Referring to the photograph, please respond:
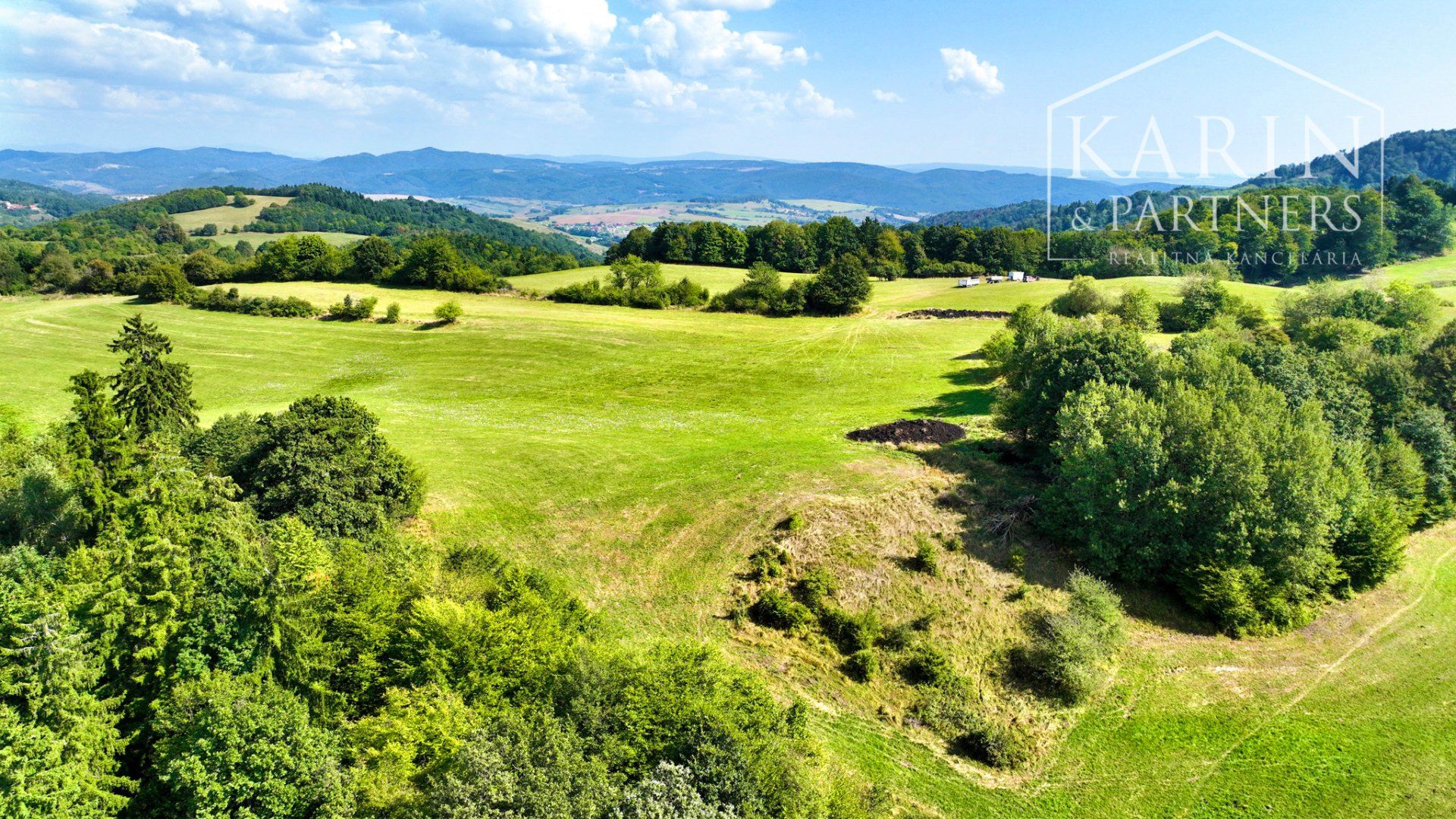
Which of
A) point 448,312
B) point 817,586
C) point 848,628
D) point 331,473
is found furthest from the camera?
point 448,312

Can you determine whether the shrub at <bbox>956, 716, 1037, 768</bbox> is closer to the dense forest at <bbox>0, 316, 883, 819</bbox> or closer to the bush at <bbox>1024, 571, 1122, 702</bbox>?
the bush at <bbox>1024, 571, 1122, 702</bbox>

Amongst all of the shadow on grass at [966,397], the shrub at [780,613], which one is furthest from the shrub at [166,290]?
the shrub at [780,613]

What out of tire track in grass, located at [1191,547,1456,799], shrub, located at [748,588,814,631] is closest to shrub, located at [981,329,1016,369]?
tire track in grass, located at [1191,547,1456,799]

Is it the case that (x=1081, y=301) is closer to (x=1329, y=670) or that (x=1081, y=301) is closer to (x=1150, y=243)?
(x=1329, y=670)

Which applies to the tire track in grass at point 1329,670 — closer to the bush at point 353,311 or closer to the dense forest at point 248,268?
the bush at point 353,311

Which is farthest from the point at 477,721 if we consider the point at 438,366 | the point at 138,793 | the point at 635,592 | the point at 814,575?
the point at 438,366

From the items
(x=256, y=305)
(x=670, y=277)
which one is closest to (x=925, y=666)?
(x=670, y=277)
